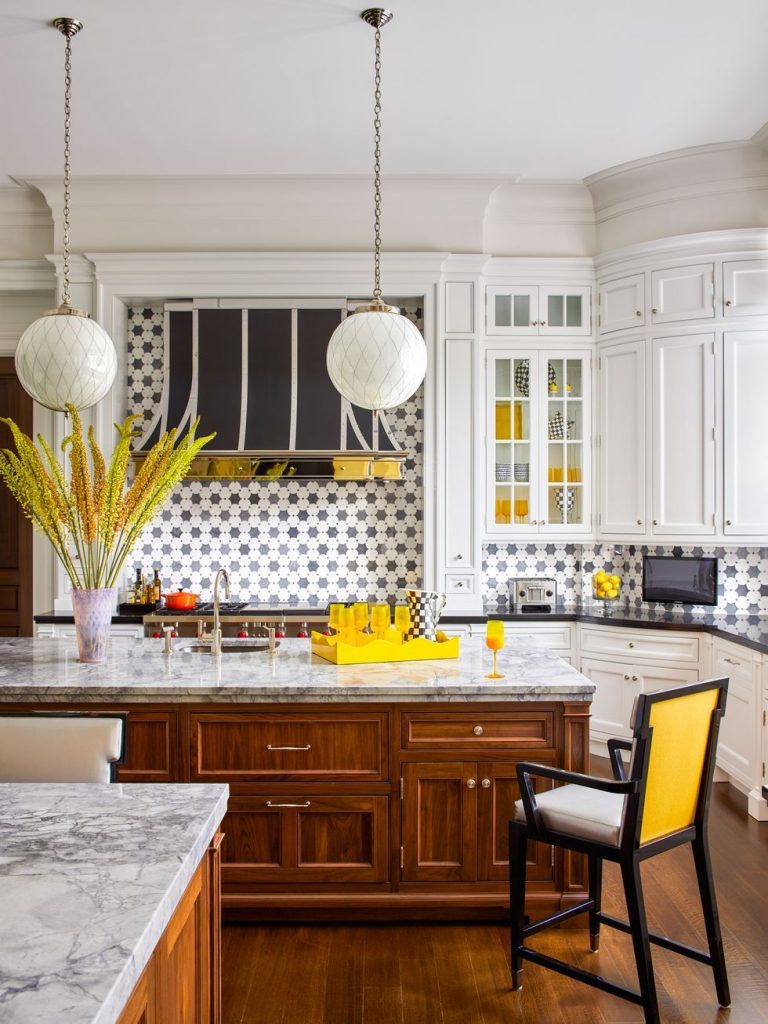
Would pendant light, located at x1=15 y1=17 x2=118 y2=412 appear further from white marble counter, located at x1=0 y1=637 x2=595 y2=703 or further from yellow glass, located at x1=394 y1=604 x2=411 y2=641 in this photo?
yellow glass, located at x1=394 y1=604 x2=411 y2=641

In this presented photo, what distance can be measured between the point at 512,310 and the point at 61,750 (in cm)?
402

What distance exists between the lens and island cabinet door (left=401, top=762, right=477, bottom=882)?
2.81 meters

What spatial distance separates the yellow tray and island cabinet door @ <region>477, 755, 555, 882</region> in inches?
19.2

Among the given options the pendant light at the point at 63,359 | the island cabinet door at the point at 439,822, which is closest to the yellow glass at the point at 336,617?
the island cabinet door at the point at 439,822

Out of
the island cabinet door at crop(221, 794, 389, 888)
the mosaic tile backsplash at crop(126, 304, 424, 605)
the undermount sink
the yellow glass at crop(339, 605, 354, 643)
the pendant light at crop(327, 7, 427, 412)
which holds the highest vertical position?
the pendant light at crop(327, 7, 427, 412)

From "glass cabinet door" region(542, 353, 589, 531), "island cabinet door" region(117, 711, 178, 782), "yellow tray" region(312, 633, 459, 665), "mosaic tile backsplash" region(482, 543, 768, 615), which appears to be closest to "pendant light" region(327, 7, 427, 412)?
"yellow tray" region(312, 633, 459, 665)

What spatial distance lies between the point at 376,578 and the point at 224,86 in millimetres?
2941

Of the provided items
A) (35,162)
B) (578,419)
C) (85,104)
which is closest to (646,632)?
(578,419)

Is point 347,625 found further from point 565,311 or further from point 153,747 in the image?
point 565,311

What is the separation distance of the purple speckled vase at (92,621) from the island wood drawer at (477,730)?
45.7 inches

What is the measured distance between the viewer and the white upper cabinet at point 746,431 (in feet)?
15.3

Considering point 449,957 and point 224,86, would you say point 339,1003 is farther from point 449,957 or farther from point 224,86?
point 224,86

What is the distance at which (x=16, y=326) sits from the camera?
552cm

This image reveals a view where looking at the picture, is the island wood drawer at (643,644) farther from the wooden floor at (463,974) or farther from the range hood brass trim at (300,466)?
the wooden floor at (463,974)
